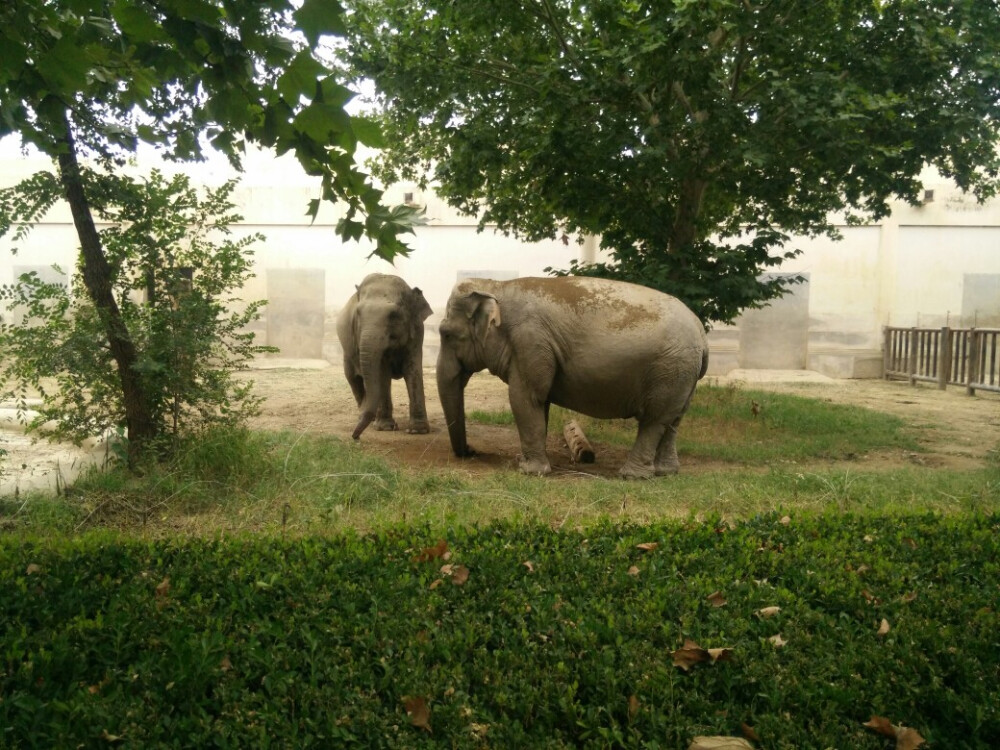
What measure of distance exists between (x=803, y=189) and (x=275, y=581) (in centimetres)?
851

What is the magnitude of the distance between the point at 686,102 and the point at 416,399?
4823mm

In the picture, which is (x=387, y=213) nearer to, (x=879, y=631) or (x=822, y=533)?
(x=879, y=631)

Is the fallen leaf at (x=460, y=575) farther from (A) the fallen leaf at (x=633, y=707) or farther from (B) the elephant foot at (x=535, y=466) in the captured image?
(B) the elephant foot at (x=535, y=466)

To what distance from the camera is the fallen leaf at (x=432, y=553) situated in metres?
4.40

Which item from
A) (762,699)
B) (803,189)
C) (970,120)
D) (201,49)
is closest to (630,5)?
(803,189)

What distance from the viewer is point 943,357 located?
18.1 m

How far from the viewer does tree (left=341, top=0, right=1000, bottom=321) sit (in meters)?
9.16

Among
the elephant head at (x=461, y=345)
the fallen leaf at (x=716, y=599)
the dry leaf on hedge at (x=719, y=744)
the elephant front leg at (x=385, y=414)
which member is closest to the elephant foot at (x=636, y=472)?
the elephant head at (x=461, y=345)

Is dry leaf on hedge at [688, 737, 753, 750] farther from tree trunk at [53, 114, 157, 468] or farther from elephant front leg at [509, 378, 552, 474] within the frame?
tree trunk at [53, 114, 157, 468]

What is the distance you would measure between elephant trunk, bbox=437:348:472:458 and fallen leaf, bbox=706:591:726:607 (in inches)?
197

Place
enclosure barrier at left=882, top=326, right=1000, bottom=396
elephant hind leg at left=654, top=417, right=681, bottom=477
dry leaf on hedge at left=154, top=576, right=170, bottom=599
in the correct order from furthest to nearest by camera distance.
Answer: enclosure barrier at left=882, top=326, right=1000, bottom=396
elephant hind leg at left=654, top=417, right=681, bottom=477
dry leaf on hedge at left=154, top=576, right=170, bottom=599

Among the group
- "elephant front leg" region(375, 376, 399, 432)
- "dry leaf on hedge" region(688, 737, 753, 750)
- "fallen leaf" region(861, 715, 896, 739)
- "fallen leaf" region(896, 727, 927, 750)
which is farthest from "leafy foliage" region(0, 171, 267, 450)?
"fallen leaf" region(896, 727, 927, 750)

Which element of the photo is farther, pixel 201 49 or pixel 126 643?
pixel 126 643

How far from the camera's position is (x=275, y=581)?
160 inches
